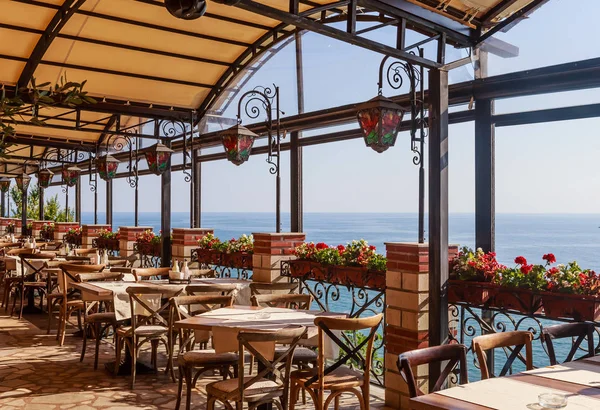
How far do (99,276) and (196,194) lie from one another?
144 inches

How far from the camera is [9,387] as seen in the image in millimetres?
5219

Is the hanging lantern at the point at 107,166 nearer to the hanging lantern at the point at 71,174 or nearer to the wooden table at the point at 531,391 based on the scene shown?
the hanging lantern at the point at 71,174

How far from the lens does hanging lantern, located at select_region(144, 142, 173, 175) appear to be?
8.39 metres

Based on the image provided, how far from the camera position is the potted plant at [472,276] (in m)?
4.27

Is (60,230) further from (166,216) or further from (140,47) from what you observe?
(140,47)

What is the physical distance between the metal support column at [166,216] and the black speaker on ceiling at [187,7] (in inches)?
208

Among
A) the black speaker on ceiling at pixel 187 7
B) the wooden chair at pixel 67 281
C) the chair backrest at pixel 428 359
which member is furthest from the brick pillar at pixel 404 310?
the wooden chair at pixel 67 281

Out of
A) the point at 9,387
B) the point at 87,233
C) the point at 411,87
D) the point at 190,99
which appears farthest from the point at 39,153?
the point at 411,87

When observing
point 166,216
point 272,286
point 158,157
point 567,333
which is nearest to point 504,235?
point 166,216

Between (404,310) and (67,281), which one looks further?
(67,281)

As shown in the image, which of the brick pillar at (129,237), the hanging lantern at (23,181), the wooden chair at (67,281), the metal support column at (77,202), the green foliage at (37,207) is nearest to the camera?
the wooden chair at (67,281)

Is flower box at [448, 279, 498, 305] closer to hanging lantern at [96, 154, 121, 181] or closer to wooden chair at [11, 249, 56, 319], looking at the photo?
wooden chair at [11, 249, 56, 319]

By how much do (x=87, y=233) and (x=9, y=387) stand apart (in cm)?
723

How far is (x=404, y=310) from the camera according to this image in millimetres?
4684
